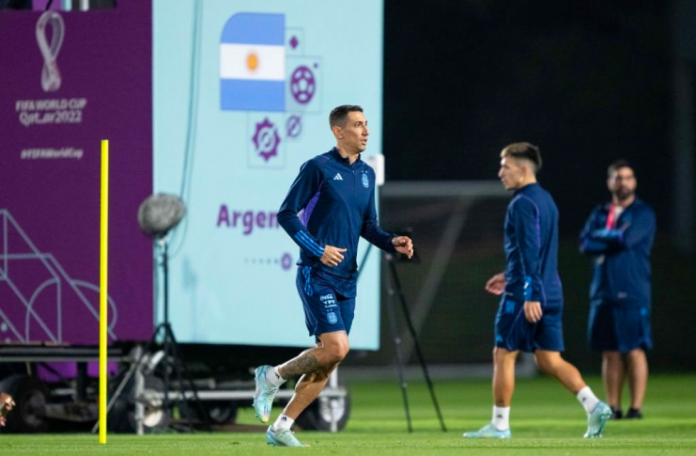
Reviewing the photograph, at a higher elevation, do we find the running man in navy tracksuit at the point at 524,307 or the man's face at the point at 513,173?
the man's face at the point at 513,173

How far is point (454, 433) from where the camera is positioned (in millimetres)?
13961

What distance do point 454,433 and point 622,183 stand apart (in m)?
3.24

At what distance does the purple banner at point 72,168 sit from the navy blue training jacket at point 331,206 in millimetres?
3930

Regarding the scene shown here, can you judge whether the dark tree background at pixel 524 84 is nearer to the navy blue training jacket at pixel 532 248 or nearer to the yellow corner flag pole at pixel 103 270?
the navy blue training jacket at pixel 532 248

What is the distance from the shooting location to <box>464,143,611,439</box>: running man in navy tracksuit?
1273 cm

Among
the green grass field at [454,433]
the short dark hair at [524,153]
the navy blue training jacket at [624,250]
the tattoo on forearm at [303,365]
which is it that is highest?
the short dark hair at [524,153]

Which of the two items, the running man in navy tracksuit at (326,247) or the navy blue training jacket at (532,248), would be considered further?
the navy blue training jacket at (532,248)

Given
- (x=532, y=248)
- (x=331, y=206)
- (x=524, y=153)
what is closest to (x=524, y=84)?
(x=524, y=153)

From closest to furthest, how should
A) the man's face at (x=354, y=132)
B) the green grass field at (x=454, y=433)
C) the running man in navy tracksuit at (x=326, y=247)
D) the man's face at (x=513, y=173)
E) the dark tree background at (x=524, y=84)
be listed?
the green grass field at (x=454, y=433) < the running man in navy tracksuit at (x=326, y=247) < the man's face at (x=354, y=132) < the man's face at (x=513, y=173) < the dark tree background at (x=524, y=84)

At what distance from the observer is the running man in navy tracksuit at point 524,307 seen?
41.8ft

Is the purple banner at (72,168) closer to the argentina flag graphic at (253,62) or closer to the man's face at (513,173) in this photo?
the argentina flag graphic at (253,62)

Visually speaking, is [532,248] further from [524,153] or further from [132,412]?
[132,412]

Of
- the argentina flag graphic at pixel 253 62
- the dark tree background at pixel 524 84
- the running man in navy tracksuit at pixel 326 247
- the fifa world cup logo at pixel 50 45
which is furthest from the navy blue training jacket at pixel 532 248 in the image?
the dark tree background at pixel 524 84

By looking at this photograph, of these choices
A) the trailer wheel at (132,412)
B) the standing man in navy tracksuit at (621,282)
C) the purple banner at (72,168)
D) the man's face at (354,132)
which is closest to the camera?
the man's face at (354,132)
